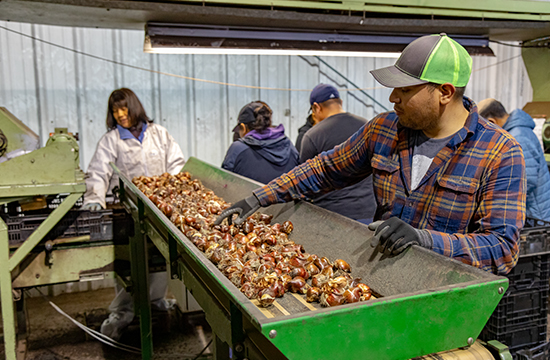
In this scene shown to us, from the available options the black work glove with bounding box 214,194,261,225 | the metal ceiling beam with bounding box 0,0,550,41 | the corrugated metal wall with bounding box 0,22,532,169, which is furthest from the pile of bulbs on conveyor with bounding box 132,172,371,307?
the corrugated metal wall with bounding box 0,22,532,169

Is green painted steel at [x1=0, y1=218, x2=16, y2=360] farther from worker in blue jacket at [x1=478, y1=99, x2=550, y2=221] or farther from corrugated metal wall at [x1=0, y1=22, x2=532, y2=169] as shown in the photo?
worker in blue jacket at [x1=478, y1=99, x2=550, y2=221]

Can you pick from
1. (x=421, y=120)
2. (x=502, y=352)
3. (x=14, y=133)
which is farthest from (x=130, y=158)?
(x=502, y=352)

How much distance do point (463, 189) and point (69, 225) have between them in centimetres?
294

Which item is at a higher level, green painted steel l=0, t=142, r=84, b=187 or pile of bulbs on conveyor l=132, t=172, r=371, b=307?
green painted steel l=0, t=142, r=84, b=187

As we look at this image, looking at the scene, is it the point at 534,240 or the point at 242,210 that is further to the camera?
the point at 534,240

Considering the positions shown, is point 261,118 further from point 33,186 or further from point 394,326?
point 394,326

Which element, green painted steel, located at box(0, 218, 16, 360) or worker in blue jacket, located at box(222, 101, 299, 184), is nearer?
green painted steel, located at box(0, 218, 16, 360)

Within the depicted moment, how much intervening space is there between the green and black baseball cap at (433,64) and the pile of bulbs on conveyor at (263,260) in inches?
32.8

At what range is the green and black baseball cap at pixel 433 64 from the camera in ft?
6.02

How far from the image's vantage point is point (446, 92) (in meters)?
1.89

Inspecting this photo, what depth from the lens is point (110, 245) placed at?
12.0ft

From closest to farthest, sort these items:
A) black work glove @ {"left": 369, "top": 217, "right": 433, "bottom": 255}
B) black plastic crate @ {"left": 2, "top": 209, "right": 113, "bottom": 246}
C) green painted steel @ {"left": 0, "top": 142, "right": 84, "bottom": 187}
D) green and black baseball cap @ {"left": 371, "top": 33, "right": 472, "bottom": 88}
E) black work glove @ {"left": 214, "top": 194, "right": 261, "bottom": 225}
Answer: black work glove @ {"left": 369, "top": 217, "right": 433, "bottom": 255}, green and black baseball cap @ {"left": 371, "top": 33, "right": 472, "bottom": 88}, black work glove @ {"left": 214, "top": 194, "right": 261, "bottom": 225}, green painted steel @ {"left": 0, "top": 142, "right": 84, "bottom": 187}, black plastic crate @ {"left": 2, "top": 209, "right": 113, "bottom": 246}

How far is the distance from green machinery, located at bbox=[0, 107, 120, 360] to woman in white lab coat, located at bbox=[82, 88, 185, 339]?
66 centimetres

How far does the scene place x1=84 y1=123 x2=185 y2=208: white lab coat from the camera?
13.9 feet
